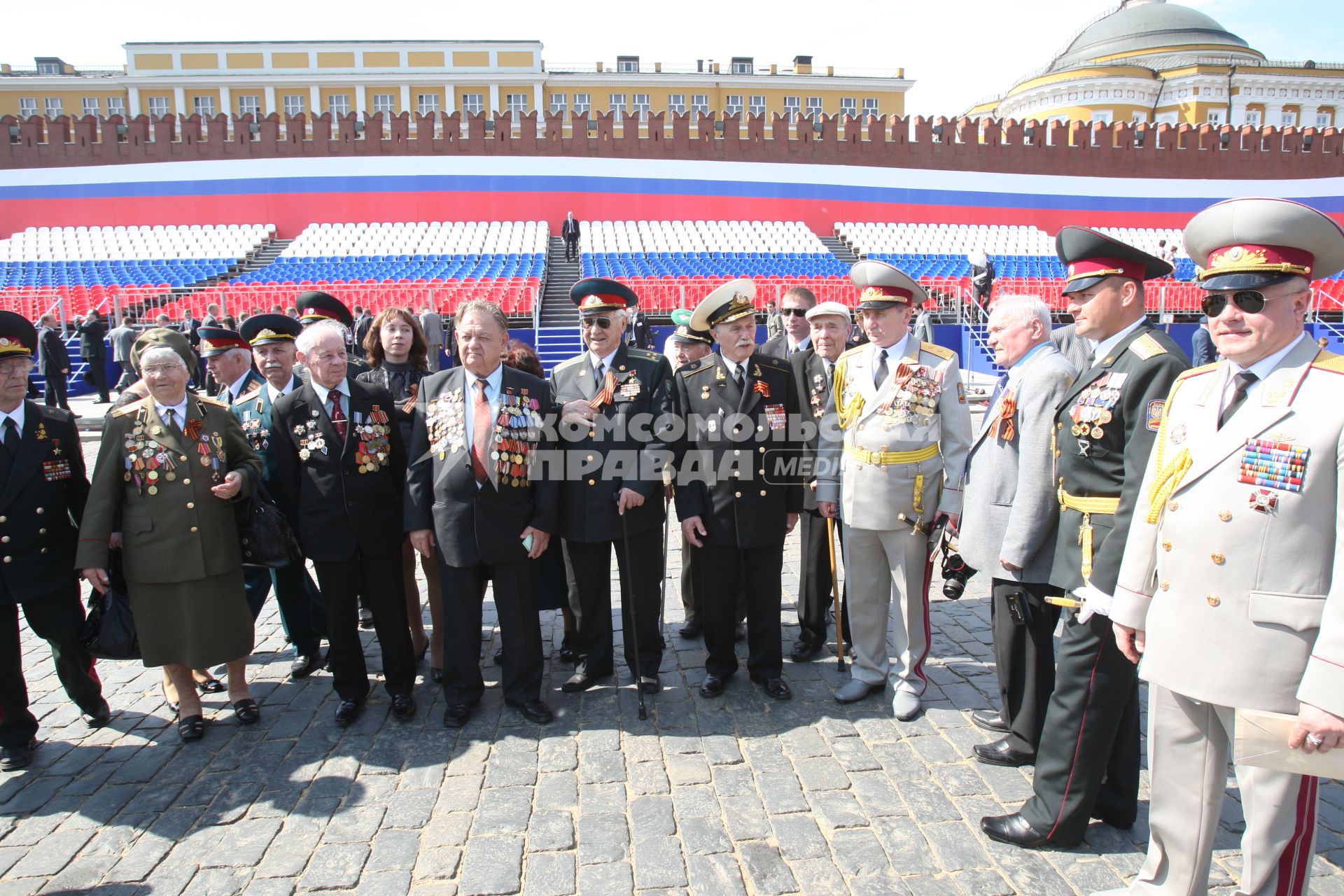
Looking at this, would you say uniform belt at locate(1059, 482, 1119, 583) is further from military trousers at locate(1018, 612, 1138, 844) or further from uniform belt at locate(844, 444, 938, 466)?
uniform belt at locate(844, 444, 938, 466)

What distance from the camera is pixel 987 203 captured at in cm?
2792

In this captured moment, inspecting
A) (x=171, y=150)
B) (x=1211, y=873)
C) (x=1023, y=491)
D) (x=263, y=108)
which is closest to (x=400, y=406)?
(x=1023, y=491)

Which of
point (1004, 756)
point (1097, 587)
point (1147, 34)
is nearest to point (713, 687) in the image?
point (1004, 756)

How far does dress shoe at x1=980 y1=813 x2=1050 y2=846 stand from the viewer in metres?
2.66

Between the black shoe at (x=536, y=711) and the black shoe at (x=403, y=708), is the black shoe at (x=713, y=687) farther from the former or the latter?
the black shoe at (x=403, y=708)

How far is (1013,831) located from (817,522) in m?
1.99

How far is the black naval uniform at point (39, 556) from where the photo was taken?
3324 mm

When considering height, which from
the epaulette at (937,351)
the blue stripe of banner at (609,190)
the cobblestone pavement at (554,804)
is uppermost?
the blue stripe of banner at (609,190)

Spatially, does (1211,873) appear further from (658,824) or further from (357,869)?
(357,869)

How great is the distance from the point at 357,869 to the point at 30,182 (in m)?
31.6

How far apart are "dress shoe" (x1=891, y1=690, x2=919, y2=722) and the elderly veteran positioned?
3106 mm

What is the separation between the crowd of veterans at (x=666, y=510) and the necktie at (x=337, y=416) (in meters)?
0.01

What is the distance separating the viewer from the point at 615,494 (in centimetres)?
379

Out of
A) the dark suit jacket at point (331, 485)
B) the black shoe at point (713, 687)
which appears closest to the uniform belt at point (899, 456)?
the black shoe at point (713, 687)
